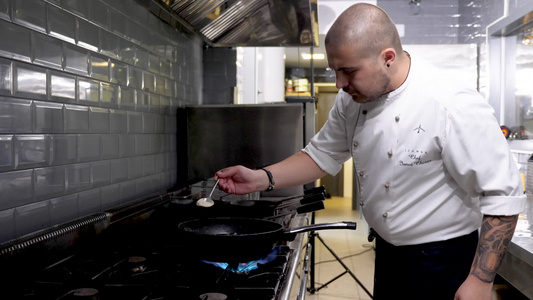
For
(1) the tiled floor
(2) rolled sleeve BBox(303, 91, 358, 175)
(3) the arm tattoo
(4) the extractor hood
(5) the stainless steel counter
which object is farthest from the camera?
(1) the tiled floor

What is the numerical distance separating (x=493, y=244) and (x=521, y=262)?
0.56 m

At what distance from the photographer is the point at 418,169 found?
1.50m

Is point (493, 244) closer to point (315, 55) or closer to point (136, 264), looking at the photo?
point (136, 264)

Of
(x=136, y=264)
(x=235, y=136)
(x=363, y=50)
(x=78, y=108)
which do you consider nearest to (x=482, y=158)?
(x=363, y=50)

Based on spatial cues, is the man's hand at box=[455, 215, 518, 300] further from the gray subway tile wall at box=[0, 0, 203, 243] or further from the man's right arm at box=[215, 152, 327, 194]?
the gray subway tile wall at box=[0, 0, 203, 243]

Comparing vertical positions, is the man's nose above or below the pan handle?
above

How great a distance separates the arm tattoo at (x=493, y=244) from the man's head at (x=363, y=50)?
501mm

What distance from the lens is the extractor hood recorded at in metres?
2.13

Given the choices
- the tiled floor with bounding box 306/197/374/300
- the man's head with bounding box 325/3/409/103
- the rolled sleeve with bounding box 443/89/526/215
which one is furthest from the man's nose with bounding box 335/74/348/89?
the tiled floor with bounding box 306/197/374/300

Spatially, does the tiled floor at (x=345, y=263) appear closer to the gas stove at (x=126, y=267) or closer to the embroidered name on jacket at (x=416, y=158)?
the gas stove at (x=126, y=267)

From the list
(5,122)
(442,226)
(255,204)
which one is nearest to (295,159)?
(255,204)

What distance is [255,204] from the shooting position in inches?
73.8

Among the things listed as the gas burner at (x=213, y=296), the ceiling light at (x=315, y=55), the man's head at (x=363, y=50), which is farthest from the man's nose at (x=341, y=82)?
the ceiling light at (x=315, y=55)

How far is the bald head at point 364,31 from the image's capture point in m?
1.34
